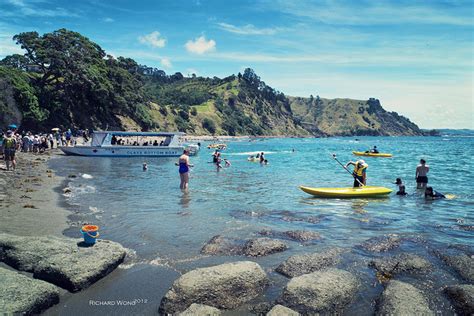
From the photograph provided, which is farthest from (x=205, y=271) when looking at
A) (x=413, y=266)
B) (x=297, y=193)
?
(x=297, y=193)

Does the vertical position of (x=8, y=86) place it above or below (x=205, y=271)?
above

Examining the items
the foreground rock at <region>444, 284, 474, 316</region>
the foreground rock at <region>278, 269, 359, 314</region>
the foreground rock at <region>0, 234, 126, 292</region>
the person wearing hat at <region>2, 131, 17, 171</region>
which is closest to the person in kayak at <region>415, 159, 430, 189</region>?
the foreground rock at <region>444, 284, 474, 316</region>

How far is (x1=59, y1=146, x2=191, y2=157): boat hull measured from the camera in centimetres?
3839

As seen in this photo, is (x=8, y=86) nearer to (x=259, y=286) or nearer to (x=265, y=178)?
(x=265, y=178)

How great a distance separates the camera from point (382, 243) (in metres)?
9.95

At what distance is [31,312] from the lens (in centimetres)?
568

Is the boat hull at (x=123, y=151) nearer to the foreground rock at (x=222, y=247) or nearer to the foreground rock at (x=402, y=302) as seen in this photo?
the foreground rock at (x=222, y=247)

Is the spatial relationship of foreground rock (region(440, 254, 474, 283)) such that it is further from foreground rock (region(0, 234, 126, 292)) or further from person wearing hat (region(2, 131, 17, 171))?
person wearing hat (region(2, 131, 17, 171))

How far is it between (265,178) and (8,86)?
32.5 metres

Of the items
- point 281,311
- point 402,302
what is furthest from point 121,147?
point 402,302

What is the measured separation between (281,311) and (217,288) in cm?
128

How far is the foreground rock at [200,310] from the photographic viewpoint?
18.5 ft

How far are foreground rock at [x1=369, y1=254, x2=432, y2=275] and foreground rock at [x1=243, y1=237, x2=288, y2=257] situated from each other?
217 centimetres

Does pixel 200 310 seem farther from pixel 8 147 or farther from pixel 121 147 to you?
pixel 121 147
